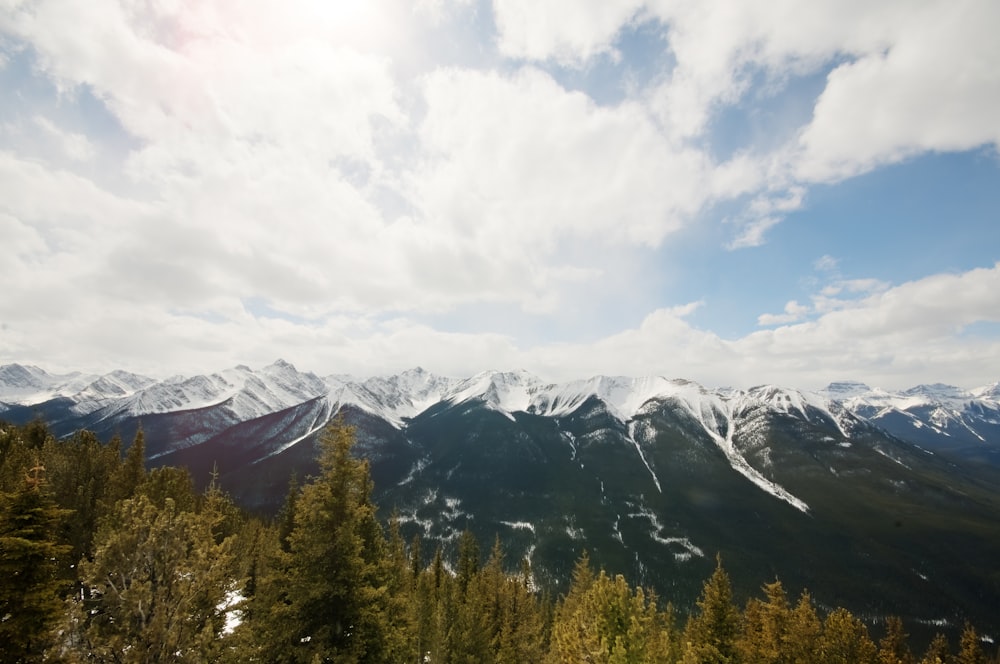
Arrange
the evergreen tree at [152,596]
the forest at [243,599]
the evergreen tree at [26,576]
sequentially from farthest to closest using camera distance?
the evergreen tree at [26,576] → the forest at [243,599] → the evergreen tree at [152,596]

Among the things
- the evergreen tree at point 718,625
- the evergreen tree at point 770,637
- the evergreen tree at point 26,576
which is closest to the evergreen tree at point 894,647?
the evergreen tree at point 770,637

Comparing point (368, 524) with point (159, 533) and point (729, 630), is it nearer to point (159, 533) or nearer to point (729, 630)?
point (159, 533)

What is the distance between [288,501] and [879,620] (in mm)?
265513

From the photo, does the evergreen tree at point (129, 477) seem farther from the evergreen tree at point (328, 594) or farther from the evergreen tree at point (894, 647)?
the evergreen tree at point (894, 647)

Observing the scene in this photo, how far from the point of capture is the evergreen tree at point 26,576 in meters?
17.0

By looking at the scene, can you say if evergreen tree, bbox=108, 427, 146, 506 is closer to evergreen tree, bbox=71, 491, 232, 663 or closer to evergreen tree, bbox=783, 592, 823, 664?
evergreen tree, bbox=71, 491, 232, 663

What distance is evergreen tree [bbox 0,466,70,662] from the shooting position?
17.0 m

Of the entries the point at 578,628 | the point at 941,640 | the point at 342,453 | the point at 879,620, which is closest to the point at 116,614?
the point at 342,453

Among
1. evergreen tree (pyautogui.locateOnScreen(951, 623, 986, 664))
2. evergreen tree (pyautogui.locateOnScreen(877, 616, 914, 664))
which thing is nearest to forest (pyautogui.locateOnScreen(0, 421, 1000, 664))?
evergreen tree (pyautogui.locateOnScreen(877, 616, 914, 664))

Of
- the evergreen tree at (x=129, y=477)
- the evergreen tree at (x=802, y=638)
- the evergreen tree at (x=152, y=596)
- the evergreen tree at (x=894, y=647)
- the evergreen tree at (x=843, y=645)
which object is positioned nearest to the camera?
the evergreen tree at (x=152, y=596)

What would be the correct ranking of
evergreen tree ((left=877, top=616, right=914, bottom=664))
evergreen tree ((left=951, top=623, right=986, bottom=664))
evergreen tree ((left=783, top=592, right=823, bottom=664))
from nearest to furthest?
1. evergreen tree ((left=783, top=592, right=823, bottom=664))
2. evergreen tree ((left=877, top=616, right=914, bottom=664))
3. evergreen tree ((left=951, top=623, right=986, bottom=664))

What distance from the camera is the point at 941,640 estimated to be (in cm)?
4909

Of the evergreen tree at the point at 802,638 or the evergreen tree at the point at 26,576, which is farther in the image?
the evergreen tree at the point at 802,638

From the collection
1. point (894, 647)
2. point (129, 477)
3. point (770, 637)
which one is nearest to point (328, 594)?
point (770, 637)
